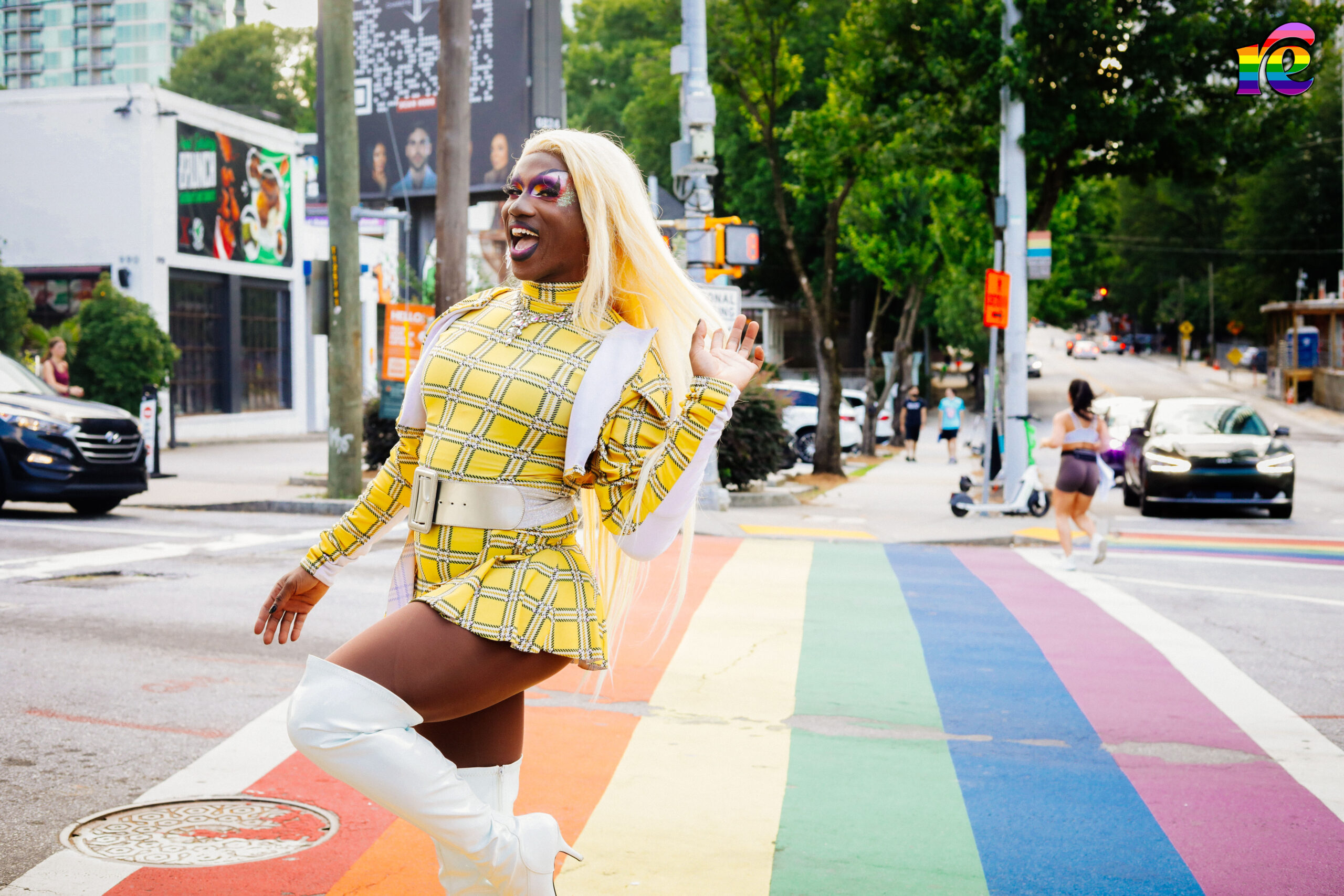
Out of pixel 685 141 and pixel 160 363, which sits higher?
pixel 685 141

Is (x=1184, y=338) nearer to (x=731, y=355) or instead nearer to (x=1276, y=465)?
(x=1276, y=465)

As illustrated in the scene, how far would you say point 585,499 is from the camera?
130 inches

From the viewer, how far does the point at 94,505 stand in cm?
1352

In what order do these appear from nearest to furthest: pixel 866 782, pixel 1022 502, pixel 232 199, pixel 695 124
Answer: pixel 866 782 < pixel 695 124 < pixel 1022 502 < pixel 232 199

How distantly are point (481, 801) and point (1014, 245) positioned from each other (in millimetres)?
15577

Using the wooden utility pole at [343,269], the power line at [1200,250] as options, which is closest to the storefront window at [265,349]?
the wooden utility pole at [343,269]

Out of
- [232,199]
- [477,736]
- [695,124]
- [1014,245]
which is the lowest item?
[477,736]

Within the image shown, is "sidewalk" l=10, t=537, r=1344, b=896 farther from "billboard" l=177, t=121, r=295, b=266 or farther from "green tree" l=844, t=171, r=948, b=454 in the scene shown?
"green tree" l=844, t=171, r=948, b=454

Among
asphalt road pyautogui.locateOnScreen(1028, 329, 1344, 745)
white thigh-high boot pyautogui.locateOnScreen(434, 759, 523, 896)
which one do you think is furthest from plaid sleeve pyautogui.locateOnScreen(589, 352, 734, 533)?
asphalt road pyautogui.locateOnScreen(1028, 329, 1344, 745)

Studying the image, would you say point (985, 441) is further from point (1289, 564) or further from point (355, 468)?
point (355, 468)

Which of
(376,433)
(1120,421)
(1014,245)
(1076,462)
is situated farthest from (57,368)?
(1120,421)

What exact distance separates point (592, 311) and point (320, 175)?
3080 cm

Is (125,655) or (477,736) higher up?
(477,736)

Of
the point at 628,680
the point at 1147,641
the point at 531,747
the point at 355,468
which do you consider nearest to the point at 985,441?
the point at 355,468
